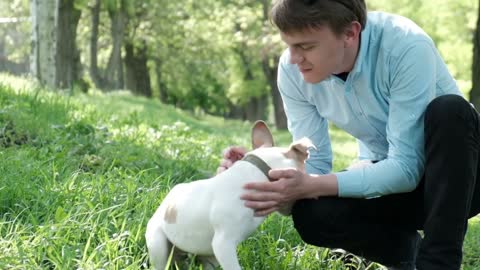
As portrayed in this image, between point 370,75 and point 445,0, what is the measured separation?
878 inches

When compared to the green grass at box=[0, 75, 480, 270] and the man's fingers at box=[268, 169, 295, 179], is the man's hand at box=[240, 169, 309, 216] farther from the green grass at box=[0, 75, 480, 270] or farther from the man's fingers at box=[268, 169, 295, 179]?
the green grass at box=[0, 75, 480, 270]

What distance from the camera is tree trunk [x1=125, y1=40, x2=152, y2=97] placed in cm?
3547

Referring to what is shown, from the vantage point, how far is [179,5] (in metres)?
31.8

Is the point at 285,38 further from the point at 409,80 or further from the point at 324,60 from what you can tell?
the point at 409,80

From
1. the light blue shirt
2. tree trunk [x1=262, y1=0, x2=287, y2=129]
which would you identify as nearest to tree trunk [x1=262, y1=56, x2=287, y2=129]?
tree trunk [x1=262, y1=0, x2=287, y2=129]

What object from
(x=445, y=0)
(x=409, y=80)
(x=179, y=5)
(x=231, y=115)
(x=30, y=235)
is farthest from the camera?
(x=231, y=115)

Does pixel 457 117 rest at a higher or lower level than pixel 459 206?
higher

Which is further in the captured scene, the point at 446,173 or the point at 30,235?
the point at 30,235

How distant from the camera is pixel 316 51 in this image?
313 centimetres

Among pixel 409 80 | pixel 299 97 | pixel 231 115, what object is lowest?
pixel 231 115

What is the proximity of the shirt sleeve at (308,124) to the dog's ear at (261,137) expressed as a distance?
50cm

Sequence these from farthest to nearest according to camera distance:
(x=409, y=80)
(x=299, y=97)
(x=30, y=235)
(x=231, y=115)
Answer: (x=231, y=115), (x=299, y=97), (x=30, y=235), (x=409, y=80)

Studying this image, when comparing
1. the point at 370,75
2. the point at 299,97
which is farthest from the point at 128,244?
the point at 370,75

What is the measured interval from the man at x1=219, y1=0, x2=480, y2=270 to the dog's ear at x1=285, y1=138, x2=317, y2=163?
0.09 meters
